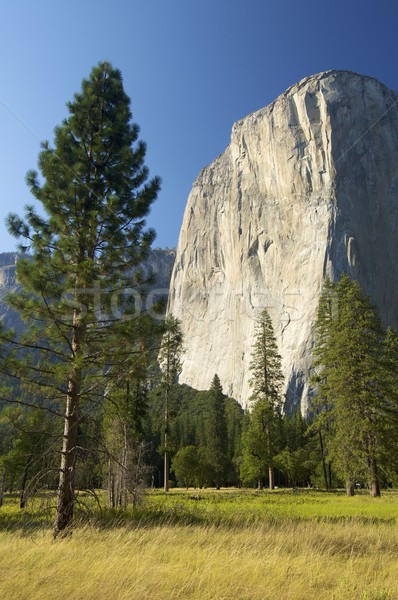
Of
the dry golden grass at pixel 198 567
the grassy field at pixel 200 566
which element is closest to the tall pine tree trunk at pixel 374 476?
the grassy field at pixel 200 566

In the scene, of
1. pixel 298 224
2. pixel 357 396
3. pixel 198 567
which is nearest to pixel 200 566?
pixel 198 567

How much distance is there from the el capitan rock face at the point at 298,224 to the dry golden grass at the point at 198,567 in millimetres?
69362

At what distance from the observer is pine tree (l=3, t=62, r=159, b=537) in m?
8.81

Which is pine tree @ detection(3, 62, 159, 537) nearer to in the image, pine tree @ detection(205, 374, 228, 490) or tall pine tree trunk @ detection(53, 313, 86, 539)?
tall pine tree trunk @ detection(53, 313, 86, 539)

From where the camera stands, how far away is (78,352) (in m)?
9.05

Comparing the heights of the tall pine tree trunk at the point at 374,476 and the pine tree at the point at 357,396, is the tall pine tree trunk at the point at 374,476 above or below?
below

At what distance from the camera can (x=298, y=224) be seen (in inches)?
3597

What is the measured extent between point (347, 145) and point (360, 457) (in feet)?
290

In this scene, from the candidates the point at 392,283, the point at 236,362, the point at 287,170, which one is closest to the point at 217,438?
the point at 236,362

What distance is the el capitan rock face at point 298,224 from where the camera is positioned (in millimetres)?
83500

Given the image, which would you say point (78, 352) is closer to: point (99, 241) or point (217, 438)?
point (99, 241)

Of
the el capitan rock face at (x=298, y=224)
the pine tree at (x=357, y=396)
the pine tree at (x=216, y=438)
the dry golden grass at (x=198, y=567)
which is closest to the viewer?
the dry golden grass at (x=198, y=567)

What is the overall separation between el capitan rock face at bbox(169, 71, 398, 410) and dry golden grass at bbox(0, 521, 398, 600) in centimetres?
6936

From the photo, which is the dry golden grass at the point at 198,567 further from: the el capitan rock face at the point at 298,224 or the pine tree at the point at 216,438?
the el capitan rock face at the point at 298,224
